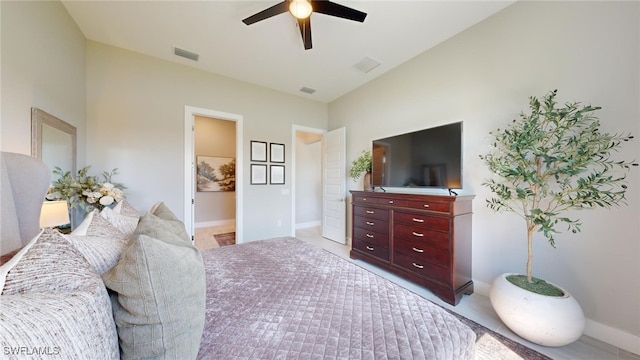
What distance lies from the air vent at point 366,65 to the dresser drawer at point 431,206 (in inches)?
83.5

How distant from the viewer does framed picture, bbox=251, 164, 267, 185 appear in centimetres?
377

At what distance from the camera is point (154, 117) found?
2996 mm

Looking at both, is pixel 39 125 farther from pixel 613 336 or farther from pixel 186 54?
pixel 613 336

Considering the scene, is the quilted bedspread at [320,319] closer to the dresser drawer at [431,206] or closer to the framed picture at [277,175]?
the dresser drawer at [431,206]

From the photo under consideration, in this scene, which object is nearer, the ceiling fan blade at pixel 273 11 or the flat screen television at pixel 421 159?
the ceiling fan blade at pixel 273 11

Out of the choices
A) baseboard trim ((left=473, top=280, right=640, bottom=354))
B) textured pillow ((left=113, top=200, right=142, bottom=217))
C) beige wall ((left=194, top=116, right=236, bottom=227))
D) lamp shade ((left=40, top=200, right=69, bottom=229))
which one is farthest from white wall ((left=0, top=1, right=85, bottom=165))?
baseboard trim ((left=473, top=280, right=640, bottom=354))

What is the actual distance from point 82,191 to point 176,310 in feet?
8.57

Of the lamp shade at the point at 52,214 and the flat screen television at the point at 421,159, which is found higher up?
the flat screen television at the point at 421,159

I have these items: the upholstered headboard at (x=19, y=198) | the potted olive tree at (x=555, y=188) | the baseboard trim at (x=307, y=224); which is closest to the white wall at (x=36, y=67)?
the upholstered headboard at (x=19, y=198)

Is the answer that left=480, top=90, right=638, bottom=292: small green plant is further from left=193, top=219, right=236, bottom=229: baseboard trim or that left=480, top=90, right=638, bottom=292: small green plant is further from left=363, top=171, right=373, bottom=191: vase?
left=193, top=219, right=236, bottom=229: baseboard trim

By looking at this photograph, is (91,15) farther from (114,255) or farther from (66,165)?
Result: (114,255)

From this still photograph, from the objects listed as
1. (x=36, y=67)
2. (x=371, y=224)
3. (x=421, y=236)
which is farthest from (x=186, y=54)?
(x=421, y=236)

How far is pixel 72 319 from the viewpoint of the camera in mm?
500

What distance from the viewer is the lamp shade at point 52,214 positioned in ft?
4.55
